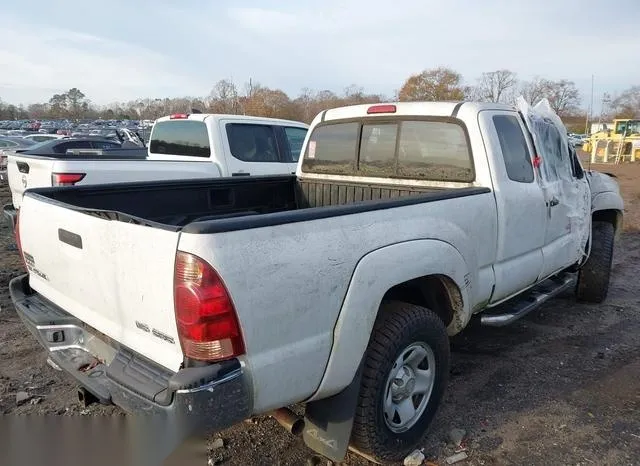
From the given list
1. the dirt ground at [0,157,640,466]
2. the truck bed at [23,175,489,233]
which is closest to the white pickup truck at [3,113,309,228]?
the dirt ground at [0,157,640,466]

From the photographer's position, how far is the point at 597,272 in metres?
5.32

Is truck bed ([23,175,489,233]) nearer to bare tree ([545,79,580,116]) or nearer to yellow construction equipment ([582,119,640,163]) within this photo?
yellow construction equipment ([582,119,640,163])

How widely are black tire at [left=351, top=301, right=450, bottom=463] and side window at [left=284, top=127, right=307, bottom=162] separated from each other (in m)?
5.51

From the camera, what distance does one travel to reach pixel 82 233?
2348 mm

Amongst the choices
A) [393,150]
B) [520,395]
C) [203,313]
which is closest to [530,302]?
[520,395]

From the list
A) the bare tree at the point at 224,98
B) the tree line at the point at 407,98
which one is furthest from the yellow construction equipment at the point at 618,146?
the bare tree at the point at 224,98

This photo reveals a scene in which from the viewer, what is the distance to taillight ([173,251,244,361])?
6.14 feet

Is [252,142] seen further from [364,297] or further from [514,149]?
[364,297]

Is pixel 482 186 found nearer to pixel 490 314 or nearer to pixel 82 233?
pixel 490 314

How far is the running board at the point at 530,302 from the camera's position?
355 cm

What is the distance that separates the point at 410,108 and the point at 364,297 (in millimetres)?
2140

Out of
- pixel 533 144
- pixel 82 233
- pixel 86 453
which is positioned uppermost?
pixel 533 144

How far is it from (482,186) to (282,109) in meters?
45.5

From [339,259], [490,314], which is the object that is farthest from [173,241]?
[490,314]
